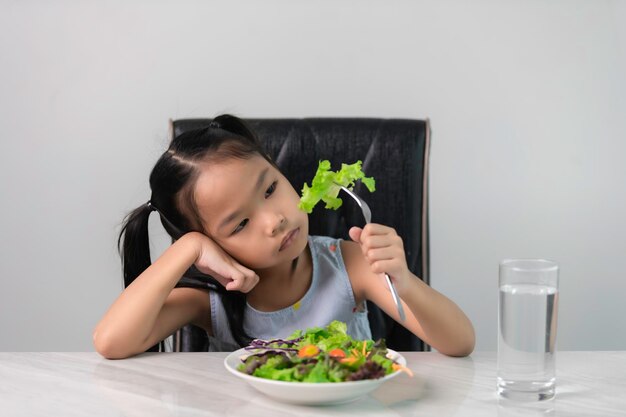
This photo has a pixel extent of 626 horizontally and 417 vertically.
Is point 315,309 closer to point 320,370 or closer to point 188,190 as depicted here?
point 188,190

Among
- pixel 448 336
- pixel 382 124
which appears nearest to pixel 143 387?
pixel 448 336

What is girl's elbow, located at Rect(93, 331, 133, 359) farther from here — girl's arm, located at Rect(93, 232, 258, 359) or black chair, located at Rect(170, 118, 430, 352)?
black chair, located at Rect(170, 118, 430, 352)

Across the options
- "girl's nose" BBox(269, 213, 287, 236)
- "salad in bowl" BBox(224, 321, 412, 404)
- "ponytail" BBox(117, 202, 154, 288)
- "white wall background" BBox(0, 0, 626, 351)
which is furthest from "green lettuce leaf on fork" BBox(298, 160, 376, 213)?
"white wall background" BBox(0, 0, 626, 351)

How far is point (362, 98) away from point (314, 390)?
1849mm

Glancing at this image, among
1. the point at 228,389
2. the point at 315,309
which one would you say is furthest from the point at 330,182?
the point at 315,309

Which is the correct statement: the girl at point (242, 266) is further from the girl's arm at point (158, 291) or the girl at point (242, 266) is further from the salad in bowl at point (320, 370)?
the salad in bowl at point (320, 370)

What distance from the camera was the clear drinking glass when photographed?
1099 mm

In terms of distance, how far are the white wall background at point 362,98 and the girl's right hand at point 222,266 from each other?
→ 127 centimetres

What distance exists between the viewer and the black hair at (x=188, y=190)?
169 centimetres

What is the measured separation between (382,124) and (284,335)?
0.54 metres

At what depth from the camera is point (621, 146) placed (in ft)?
9.25

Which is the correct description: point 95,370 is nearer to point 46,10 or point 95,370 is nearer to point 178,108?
point 178,108

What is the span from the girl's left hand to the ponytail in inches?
25.9

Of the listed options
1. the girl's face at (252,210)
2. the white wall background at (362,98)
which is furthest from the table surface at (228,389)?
the white wall background at (362,98)
